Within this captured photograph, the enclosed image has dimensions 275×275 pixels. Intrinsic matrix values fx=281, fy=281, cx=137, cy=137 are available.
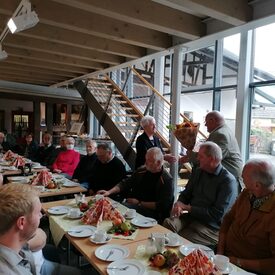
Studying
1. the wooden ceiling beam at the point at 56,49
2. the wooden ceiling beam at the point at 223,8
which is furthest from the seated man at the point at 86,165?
the wooden ceiling beam at the point at 223,8

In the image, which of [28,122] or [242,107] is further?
[28,122]

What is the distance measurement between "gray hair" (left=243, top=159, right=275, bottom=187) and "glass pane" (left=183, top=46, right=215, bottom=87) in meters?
4.01

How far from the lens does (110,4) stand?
8.64ft

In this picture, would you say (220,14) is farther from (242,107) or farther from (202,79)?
(202,79)

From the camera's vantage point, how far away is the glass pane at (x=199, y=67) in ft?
18.7

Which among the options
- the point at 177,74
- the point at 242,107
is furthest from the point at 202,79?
the point at 177,74

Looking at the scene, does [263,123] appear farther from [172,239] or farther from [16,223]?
[16,223]

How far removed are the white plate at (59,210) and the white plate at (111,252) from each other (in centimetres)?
72

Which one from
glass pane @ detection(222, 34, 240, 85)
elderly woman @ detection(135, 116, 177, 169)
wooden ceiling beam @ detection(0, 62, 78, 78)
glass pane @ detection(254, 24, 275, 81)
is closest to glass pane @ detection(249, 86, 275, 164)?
glass pane @ detection(254, 24, 275, 81)

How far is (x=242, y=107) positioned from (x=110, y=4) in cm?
279

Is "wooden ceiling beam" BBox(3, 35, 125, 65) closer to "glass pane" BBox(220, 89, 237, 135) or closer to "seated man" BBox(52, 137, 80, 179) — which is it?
"seated man" BBox(52, 137, 80, 179)

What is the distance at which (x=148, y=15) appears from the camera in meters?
2.88

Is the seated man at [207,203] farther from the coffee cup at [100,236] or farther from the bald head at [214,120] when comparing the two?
the coffee cup at [100,236]

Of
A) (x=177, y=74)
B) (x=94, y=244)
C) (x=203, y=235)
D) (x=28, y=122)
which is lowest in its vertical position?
(x=203, y=235)
